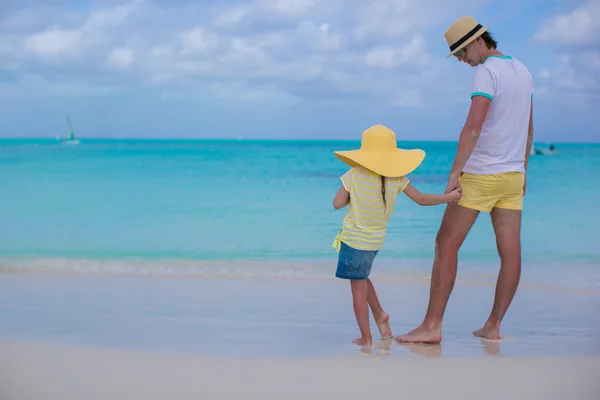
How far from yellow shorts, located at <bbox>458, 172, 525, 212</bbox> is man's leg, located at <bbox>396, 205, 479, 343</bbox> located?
0.05m

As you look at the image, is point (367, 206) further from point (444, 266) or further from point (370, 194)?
point (444, 266)

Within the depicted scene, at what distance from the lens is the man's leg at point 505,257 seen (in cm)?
356

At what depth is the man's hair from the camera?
3.45 metres

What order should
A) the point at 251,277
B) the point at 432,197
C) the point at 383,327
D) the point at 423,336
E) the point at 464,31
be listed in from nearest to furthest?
the point at 432,197, the point at 464,31, the point at 423,336, the point at 383,327, the point at 251,277

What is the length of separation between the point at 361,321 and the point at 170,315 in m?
1.31

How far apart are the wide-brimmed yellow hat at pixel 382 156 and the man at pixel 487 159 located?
0.70 ft

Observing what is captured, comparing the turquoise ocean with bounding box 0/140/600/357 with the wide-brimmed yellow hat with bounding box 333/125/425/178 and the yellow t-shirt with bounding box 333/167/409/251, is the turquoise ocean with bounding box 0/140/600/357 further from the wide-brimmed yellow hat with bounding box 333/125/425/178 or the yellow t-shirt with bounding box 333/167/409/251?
the wide-brimmed yellow hat with bounding box 333/125/425/178

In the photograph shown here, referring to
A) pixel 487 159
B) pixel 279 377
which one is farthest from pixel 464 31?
pixel 279 377

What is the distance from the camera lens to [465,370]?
3.06m

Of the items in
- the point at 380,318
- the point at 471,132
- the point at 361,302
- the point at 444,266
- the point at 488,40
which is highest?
the point at 488,40

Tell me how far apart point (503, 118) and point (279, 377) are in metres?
1.56

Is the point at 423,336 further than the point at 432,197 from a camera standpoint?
Yes

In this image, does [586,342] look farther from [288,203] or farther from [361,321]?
[288,203]

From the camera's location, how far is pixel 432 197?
10.6ft
